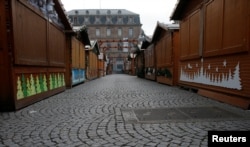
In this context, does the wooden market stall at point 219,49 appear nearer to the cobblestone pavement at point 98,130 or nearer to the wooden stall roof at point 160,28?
the cobblestone pavement at point 98,130

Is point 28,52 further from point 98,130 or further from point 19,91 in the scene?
point 98,130

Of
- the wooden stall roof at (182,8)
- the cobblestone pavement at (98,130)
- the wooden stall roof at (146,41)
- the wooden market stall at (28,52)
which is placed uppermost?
the wooden stall roof at (182,8)

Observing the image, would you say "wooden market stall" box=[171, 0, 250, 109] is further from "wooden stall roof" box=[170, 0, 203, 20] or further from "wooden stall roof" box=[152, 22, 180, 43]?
"wooden stall roof" box=[152, 22, 180, 43]

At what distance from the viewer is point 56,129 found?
461cm

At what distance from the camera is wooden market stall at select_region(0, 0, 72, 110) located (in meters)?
6.39

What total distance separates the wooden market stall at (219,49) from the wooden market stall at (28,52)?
6.02 meters

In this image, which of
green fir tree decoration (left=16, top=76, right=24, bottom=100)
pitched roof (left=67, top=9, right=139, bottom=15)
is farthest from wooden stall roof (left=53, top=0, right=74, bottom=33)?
pitched roof (left=67, top=9, right=139, bottom=15)

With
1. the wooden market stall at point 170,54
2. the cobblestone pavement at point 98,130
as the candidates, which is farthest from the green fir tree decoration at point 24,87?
the wooden market stall at point 170,54

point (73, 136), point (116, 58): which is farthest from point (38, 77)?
point (116, 58)

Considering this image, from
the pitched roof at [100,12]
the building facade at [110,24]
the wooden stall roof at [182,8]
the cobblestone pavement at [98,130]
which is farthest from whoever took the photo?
the pitched roof at [100,12]

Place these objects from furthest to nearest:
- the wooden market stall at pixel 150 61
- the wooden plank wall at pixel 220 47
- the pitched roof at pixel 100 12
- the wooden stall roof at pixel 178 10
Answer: the pitched roof at pixel 100 12, the wooden market stall at pixel 150 61, the wooden stall roof at pixel 178 10, the wooden plank wall at pixel 220 47

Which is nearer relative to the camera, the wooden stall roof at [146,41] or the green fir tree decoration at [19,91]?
the green fir tree decoration at [19,91]

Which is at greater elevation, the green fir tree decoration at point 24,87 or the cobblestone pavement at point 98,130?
the green fir tree decoration at point 24,87

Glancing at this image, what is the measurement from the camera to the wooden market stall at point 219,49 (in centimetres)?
660
